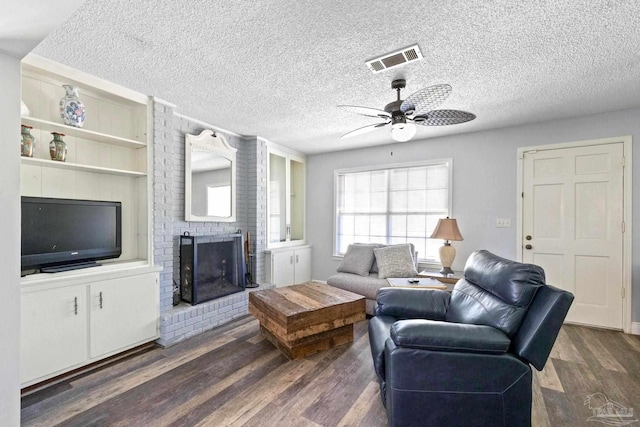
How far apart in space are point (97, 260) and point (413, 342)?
2761mm

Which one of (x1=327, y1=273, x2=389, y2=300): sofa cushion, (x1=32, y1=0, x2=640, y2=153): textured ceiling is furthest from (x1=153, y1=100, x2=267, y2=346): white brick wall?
(x1=327, y1=273, x2=389, y2=300): sofa cushion

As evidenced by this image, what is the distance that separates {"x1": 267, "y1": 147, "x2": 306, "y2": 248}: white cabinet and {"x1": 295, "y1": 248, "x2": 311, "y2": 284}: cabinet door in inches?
8.3

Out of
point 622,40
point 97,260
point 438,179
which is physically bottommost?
point 97,260

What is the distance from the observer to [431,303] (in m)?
2.38

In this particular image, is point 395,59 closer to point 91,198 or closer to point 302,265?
point 91,198

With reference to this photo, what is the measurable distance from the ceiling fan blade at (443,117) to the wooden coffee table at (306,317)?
175 centimetres

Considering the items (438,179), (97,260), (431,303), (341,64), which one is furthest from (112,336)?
(438,179)

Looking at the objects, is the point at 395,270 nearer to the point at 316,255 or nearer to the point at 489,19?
the point at 316,255

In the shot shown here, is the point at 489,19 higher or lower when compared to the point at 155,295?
higher

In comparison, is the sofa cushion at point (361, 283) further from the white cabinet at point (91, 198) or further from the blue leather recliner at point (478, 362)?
the white cabinet at point (91, 198)

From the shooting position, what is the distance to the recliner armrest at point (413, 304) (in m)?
2.34

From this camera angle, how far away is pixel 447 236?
376 cm

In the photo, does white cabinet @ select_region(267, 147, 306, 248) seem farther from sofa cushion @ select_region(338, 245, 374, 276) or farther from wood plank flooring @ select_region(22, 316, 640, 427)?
wood plank flooring @ select_region(22, 316, 640, 427)

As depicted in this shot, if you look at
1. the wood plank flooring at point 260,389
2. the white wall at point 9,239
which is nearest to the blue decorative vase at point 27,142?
the white wall at point 9,239
